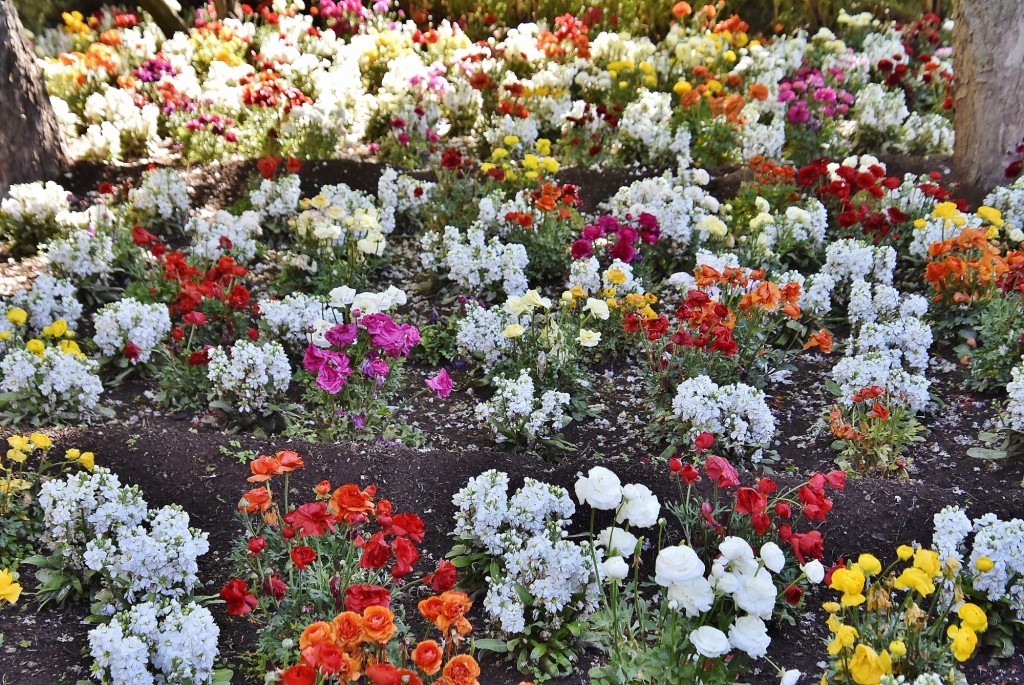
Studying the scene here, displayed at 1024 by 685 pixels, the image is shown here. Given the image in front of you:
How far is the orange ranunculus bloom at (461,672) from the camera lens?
7.71 feet

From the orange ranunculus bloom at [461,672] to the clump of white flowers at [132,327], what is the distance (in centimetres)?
287

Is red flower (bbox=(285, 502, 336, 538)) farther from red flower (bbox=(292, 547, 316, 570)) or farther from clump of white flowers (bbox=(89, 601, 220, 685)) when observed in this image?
clump of white flowers (bbox=(89, 601, 220, 685))

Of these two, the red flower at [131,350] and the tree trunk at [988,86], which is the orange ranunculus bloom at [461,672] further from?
the tree trunk at [988,86]

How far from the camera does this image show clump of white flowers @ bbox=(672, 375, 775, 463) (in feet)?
13.5

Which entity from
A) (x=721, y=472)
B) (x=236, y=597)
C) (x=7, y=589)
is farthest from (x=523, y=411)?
(x=7, y=589)

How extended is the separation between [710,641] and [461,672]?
0.63 m

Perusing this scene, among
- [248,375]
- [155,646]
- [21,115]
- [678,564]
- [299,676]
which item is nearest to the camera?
[299,676]

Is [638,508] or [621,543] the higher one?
[638,508]

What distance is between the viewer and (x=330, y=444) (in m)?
4.02

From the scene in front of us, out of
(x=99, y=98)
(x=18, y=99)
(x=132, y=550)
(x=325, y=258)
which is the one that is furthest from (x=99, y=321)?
(x=99, y=98)

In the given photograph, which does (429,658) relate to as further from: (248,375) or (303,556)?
(248,375)

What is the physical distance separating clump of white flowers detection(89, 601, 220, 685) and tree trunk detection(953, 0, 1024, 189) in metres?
5.38

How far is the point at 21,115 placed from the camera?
6176 millimetres

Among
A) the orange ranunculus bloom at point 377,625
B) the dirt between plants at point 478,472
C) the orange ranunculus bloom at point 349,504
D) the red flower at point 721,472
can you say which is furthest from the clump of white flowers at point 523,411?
the orange ranunculus bloom at point 377,625
